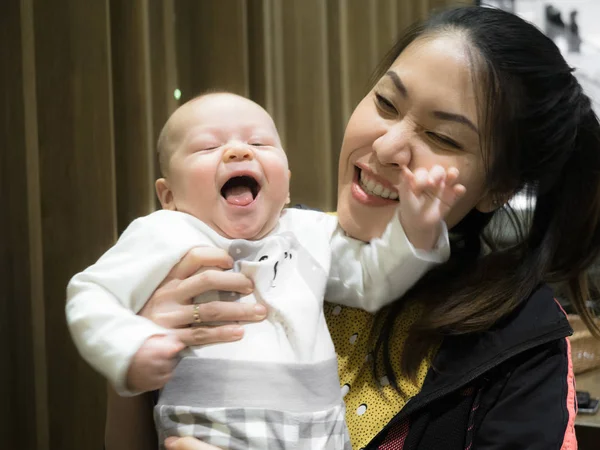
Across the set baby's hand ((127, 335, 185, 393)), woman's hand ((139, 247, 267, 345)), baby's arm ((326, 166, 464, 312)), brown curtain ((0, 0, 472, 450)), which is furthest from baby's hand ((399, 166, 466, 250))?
brown curtain ((0, 0, 472, 450))

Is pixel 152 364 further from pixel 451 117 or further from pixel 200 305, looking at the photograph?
pixel 451 117

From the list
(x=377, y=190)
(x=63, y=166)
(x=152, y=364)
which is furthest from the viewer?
(x=63, y=166)

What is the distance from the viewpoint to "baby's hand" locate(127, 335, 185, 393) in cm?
95

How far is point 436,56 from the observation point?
47.9 inches

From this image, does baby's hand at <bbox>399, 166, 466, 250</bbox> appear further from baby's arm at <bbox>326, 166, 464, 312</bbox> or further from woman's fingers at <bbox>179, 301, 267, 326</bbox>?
woman's fingers at <bbox>179, 301, 267, 326</bbox>

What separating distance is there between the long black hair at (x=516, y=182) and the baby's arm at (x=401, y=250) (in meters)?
0.09

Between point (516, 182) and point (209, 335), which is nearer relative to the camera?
point (209, 335)

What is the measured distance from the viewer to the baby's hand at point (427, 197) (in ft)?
3.66

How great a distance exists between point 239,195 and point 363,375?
44 cm

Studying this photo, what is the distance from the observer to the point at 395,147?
1197 millimetres

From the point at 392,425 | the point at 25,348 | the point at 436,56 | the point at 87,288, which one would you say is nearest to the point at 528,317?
the point at 392,425

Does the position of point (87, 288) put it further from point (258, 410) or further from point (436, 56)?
point (436, 56)

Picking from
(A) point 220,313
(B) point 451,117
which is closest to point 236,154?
(A) point 220,313

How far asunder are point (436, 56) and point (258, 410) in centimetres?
75
